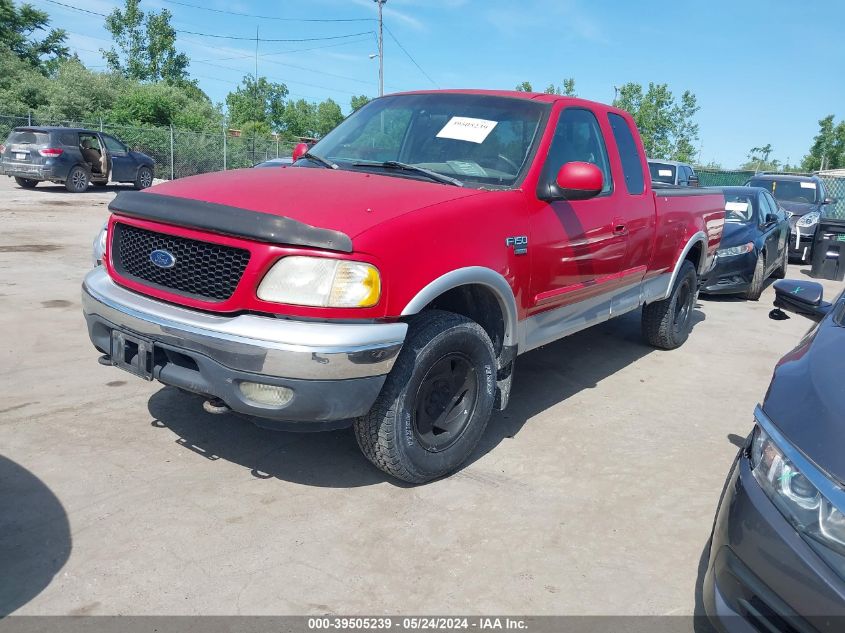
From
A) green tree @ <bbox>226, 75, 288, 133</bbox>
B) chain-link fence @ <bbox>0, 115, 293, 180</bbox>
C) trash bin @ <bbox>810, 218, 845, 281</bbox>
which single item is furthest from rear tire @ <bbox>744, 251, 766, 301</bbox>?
green tree @ <bbox>226, 75, 288, 133</bbox>

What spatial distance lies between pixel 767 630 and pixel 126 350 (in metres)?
2.81

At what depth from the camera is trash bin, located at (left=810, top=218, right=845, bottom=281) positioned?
12547 millimetres

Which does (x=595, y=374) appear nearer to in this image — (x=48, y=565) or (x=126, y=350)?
(x=126, y=350)

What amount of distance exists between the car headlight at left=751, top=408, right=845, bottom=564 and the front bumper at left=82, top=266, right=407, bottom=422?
60.0 inches

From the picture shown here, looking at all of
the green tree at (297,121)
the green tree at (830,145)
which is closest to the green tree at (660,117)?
the green tree at (830,145)

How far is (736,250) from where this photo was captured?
959 centimetres

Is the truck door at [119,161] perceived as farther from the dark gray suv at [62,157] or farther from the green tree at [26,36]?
the green tree at [26,36]

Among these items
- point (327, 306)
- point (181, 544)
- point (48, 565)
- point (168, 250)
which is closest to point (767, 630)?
point (327, 306)

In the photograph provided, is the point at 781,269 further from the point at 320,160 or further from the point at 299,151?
the point at 320,160

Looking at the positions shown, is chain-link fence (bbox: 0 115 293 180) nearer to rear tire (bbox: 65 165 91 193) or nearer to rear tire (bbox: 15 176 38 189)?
rear tire (bbox: 15 176 38 189)

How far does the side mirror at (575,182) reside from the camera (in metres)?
3.89

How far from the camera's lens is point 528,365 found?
231 inches

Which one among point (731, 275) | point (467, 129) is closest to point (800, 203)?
point (731, 275)

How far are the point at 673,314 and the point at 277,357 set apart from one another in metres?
4.66
